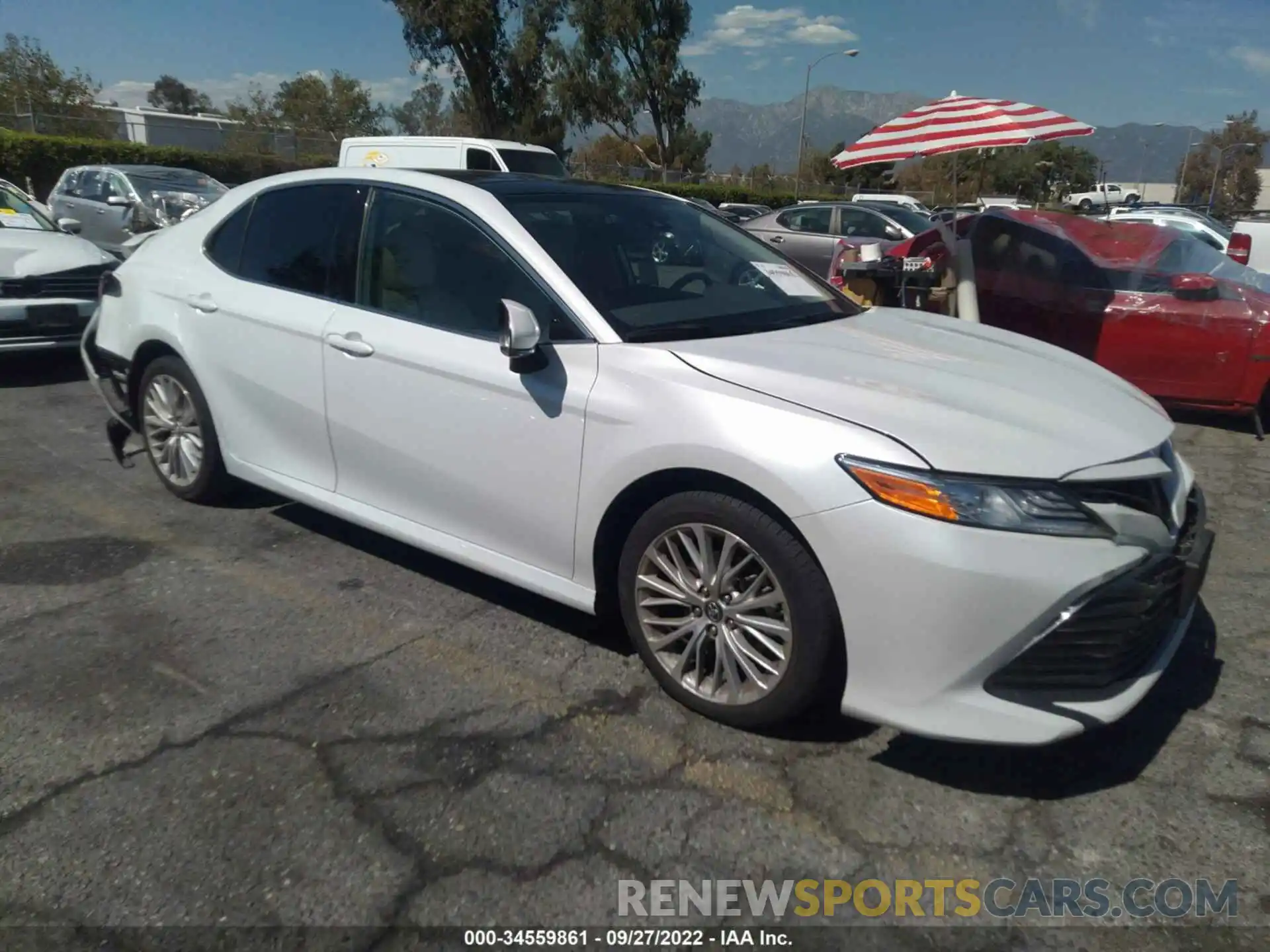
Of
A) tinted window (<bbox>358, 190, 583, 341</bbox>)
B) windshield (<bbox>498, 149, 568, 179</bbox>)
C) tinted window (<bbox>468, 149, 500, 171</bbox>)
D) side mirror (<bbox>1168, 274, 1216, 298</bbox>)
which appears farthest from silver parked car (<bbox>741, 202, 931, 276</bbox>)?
tinted window (<bbox>358, 190, 583, 341</bbox>)

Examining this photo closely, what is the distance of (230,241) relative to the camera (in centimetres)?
433

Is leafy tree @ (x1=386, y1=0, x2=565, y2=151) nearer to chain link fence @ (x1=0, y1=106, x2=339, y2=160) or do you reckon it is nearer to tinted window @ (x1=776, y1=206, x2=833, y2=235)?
chain link fence @ (x1=0, y1=106, x2=339, y2=160)

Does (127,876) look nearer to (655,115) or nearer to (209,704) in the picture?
(209,704)

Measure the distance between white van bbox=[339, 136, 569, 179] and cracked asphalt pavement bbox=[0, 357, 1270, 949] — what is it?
11.1 meters

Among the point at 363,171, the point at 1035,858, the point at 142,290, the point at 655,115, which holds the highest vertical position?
the point at 655,115

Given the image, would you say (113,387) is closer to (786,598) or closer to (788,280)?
(788,280)

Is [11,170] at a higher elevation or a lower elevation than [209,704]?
higher

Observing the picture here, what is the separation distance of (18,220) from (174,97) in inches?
3945

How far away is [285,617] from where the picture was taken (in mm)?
3658

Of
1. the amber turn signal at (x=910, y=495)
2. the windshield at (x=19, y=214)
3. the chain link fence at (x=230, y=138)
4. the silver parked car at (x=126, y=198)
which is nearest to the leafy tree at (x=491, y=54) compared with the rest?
the chain link fence at (x=230, y=138)

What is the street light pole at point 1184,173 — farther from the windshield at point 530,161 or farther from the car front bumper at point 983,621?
the car front bumper at point 983,621

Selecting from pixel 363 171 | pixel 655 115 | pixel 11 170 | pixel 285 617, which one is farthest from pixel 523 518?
pixel 655 115

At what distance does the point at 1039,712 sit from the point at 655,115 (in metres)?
44.1

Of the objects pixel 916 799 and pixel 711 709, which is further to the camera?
pixel 711 709
